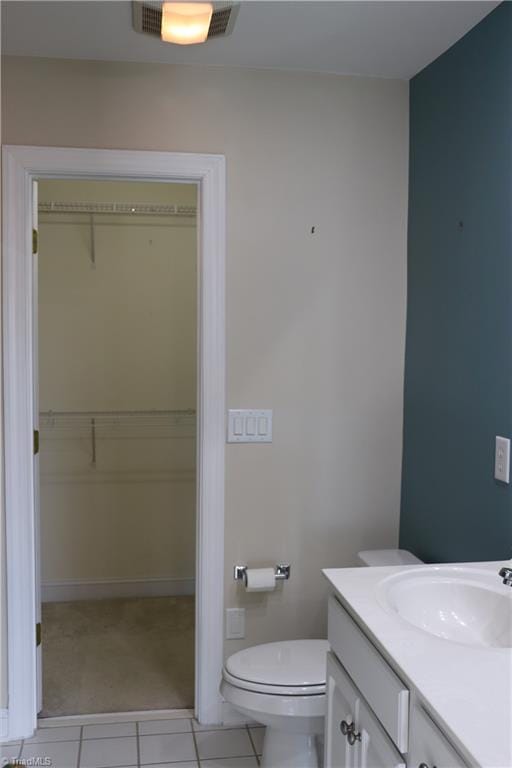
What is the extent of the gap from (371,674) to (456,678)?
292 millimetres

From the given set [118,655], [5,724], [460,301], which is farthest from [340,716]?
[118,655]

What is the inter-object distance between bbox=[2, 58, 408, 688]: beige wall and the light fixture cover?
15.4 inches

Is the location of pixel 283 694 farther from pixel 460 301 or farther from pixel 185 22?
pixel 185 22

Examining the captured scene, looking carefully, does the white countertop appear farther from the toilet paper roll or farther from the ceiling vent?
the ceiling vent

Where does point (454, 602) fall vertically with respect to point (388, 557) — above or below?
above

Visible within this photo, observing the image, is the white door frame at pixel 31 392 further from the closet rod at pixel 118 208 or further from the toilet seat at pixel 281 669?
the closet rod at pixel 118 208

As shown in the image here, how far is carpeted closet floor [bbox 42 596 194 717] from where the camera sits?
115 inches

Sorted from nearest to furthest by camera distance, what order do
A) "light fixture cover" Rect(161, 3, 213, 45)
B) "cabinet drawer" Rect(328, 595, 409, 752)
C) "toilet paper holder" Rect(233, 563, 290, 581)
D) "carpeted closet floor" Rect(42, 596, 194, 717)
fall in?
"cabinet drawer" Rect(328, 595, 409, 752) < "light fixture cover" Rect(161, 3, 213, 45) < "toilet paper holder" Rect(233, 563, 290, 581) < "carpeted closet floor" Rect(42, 596, 194, 717)

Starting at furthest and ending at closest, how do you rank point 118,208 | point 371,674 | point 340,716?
point 118,208, point 340,716, point 371,674

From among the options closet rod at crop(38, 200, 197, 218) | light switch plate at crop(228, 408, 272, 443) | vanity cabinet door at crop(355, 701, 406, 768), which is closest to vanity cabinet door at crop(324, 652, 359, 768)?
vanity cabinet door at crop(355, 701, 406, 768)

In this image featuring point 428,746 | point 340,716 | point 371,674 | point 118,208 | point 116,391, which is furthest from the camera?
point 116,391

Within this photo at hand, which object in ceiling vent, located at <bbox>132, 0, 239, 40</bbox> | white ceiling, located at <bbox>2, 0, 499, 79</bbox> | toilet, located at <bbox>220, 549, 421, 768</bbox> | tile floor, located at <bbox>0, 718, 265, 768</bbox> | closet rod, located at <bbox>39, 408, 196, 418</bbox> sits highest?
white ceiling, located at <bbox>2, 0, 499, 79</bbox>

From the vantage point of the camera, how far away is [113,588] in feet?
13.1

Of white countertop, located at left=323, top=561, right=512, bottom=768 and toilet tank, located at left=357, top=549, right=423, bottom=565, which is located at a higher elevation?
white countertop, located at left=323, top=561, right=512, bottom=768
